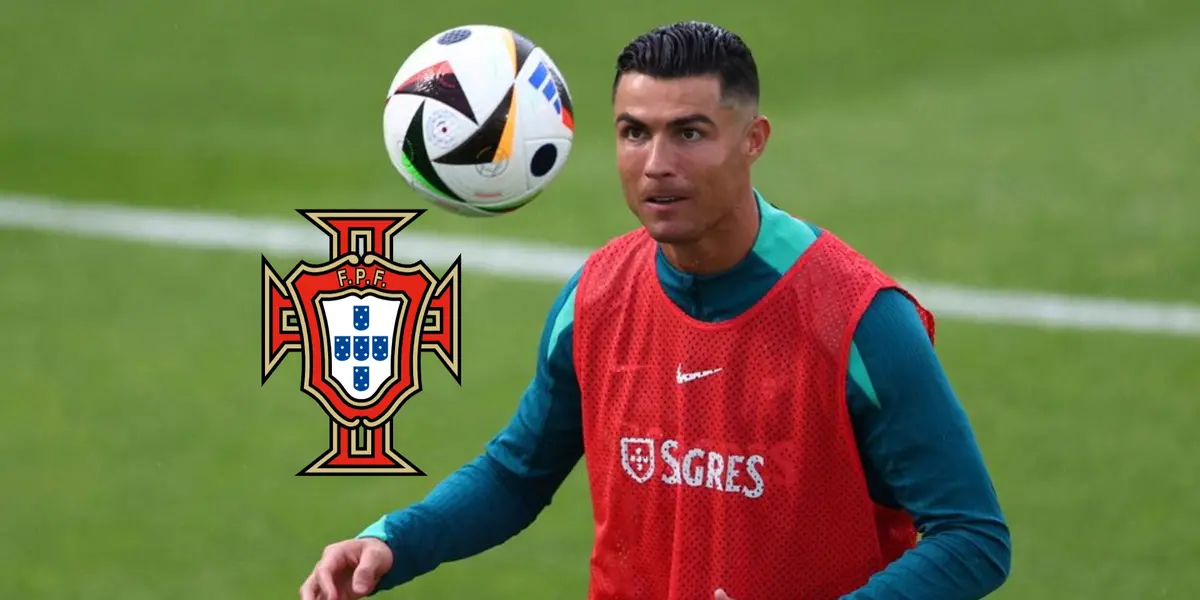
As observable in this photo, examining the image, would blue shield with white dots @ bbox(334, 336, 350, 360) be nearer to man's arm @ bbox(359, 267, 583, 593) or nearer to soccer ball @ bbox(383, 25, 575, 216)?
soccer ball @ bbox(383, 25, 575, 216)

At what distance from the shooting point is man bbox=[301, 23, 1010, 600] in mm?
5086

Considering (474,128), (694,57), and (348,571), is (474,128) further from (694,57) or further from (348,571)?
(348,571)

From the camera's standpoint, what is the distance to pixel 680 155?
5.12 m

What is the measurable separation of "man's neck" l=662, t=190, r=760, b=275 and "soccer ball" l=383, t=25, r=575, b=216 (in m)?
1.19

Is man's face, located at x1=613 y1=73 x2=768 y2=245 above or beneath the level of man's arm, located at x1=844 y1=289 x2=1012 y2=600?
above

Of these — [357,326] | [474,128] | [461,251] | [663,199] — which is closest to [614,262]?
[663,199]

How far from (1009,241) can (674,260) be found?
9951mm

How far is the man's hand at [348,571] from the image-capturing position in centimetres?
528

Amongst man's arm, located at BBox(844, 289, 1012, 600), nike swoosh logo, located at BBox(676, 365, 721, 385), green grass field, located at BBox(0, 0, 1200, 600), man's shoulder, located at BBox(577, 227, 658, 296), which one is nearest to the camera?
man's arm, located at BBox(844, 289, 1012, 600)

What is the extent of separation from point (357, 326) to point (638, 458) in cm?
192

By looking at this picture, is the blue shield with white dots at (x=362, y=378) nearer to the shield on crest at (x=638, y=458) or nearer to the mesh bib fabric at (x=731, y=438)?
the mesh bib fabric at (x=731, y=438)

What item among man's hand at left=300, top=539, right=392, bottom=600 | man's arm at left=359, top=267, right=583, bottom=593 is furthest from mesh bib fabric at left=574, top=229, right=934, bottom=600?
man's hand at left=300, top=539, right=392, bottom=600

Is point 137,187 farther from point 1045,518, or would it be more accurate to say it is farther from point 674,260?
point 674,260

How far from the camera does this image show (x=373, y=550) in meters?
5.44
